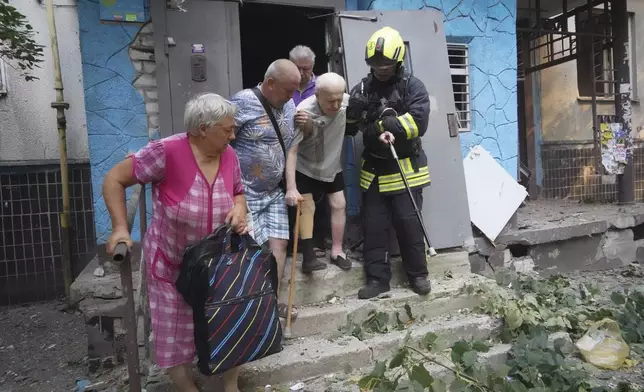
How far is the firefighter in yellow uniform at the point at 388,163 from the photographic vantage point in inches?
144

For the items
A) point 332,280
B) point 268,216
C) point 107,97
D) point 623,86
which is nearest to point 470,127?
point 332,280

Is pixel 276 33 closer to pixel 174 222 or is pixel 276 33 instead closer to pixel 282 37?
pixel 282 37

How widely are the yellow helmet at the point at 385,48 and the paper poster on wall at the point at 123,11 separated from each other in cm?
204

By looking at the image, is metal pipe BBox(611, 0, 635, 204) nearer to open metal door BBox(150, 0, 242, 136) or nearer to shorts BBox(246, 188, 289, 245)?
open metal door BBox(150, 0, 242, 136)

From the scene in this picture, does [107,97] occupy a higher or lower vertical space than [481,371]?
higher

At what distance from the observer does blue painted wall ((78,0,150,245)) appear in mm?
4094

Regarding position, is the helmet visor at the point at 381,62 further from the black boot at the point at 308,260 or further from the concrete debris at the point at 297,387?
the concrete debris at the point at 297,387

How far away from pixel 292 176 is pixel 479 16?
11.2 feet

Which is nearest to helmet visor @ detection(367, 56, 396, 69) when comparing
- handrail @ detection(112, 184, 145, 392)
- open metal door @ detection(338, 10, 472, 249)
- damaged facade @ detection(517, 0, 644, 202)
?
open metal door @ detection(338, 10, 472, 249)

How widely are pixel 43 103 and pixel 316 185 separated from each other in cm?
404

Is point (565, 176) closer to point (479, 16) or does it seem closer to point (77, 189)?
point (479, 16)

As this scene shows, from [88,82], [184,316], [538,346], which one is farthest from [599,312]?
[88,82]

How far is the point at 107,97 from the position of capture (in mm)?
4148

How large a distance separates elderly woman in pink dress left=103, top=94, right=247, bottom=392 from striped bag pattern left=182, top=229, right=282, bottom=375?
0.54 ft
